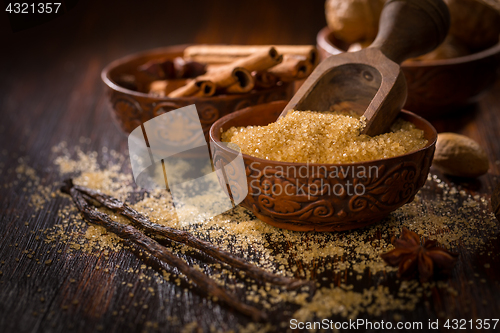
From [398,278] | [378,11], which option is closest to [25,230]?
[398,278]

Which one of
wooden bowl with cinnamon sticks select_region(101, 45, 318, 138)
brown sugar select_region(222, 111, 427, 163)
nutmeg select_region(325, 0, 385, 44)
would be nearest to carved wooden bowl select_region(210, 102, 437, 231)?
brown sugar select_region(222, 111, 427, 163)

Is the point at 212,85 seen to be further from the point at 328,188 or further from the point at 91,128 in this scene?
the point at 91,128

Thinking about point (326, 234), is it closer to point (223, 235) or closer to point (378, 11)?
point (223, 235)

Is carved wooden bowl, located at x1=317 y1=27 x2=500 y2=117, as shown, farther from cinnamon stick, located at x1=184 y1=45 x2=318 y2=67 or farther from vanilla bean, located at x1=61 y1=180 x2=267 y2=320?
vanilla bean, located at x1=61 y1=180 x2=267 y2=320

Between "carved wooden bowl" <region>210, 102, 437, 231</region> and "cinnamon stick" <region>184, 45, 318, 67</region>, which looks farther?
"cinnamon stick" <region>184, 45, 318, 67</region>

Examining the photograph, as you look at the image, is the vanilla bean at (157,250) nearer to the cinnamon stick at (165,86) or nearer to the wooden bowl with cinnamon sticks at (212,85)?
the wooden bowl with cinnamon sticks at (212,85)

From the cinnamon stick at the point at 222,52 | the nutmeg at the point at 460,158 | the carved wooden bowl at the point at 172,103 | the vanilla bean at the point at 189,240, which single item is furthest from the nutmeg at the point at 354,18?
the vanilla bean at the point at 189,240

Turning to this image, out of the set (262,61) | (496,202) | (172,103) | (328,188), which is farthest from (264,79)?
(496,202)
